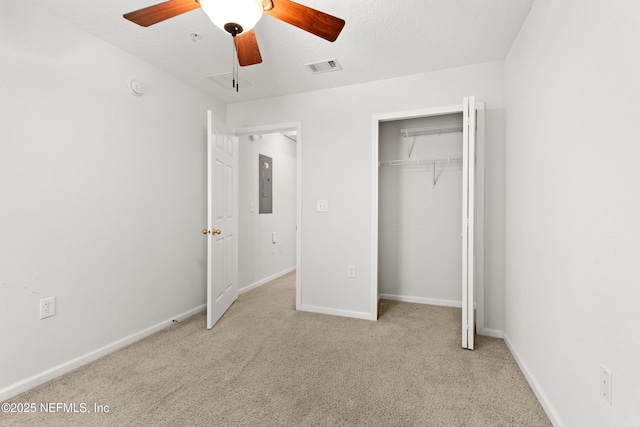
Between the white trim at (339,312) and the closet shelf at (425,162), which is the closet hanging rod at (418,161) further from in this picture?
the white trim at (339,312)

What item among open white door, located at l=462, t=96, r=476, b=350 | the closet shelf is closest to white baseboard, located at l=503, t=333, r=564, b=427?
open white door, located at l=462, t=96, r=476, b=350

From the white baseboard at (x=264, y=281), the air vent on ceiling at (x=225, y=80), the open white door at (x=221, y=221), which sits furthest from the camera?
the white baseboard at (x=264, y=281)

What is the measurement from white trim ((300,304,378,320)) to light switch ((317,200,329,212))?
3.32 ft

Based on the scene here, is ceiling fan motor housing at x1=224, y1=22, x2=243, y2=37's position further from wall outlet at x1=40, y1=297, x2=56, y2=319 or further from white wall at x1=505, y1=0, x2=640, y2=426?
wall outlet at x1=40, y1=297, x2=56, y2=319

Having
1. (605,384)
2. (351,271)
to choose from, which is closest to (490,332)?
(351,271)

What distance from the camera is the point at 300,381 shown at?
1.97 metres

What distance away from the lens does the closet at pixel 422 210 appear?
3.43 m

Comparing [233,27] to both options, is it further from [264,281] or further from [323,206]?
[264,281]

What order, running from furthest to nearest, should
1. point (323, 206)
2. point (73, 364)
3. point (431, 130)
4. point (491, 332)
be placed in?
1. point (431, 130)
2. point (323, 206)
3. point (491, 332)
4. point (73, 364)

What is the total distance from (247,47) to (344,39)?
92 centimetres

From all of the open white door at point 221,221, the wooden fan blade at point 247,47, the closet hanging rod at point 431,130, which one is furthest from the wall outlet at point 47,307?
the closet hanging rod at point 431,130

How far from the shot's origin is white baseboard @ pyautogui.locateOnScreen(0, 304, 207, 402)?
5.98ft

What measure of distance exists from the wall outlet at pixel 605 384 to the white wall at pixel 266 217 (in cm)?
340

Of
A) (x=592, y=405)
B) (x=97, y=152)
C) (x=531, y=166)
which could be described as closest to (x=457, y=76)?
(x=531, y=166)
